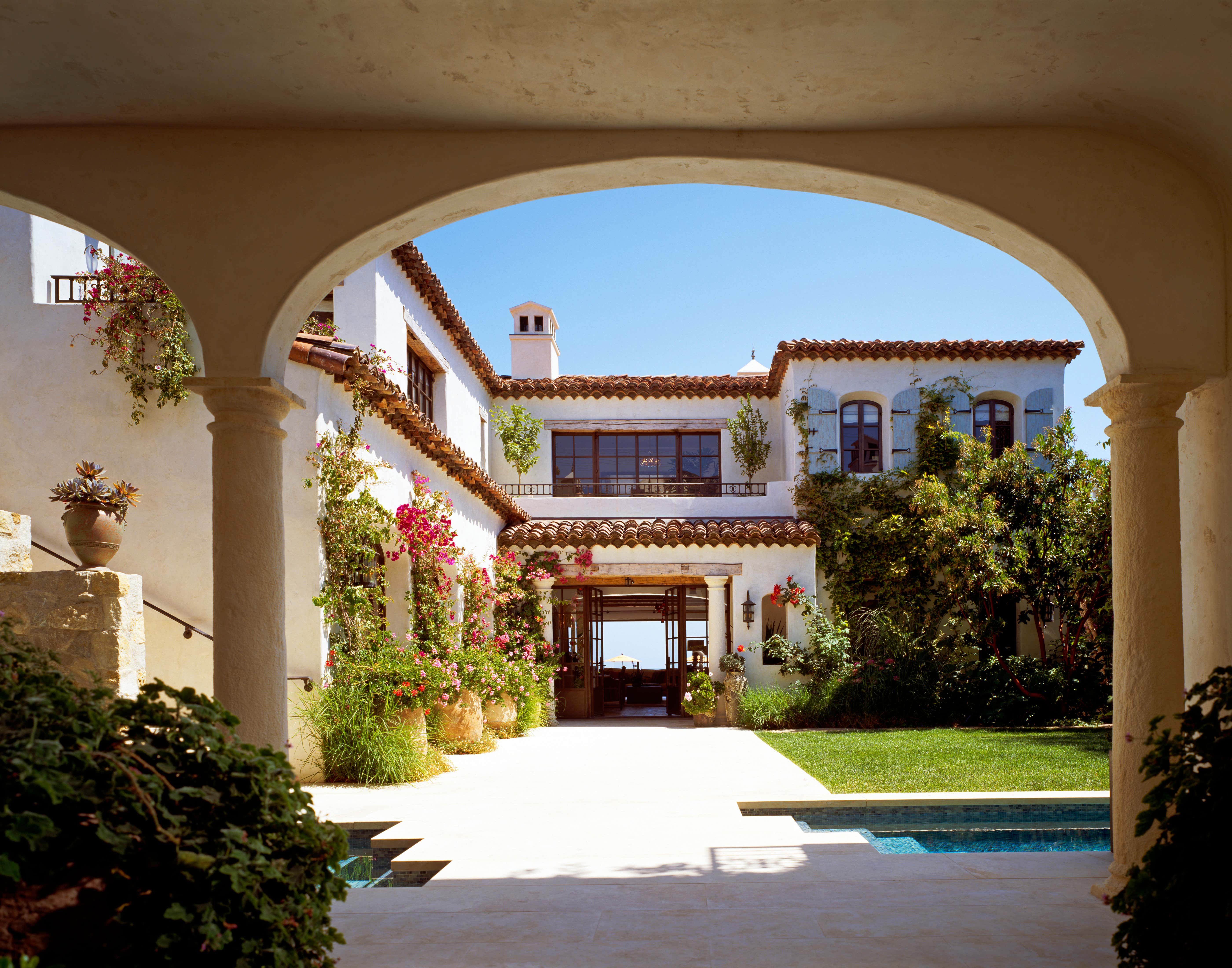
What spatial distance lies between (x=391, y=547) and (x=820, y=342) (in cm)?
949

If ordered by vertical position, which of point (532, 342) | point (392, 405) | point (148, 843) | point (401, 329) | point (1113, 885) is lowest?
point (1113, 885)

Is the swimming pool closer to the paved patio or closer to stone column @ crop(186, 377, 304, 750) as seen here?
the paved patio

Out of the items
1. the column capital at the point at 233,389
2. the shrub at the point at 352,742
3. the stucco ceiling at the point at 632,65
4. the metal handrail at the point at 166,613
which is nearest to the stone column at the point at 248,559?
the column capital at the point at 233,389

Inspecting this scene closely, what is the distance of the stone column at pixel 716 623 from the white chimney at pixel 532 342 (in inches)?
272

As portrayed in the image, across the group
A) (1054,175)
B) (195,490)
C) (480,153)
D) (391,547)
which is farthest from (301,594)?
(1054,175)

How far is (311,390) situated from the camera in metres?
8.66

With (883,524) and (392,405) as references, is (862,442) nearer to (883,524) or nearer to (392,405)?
(883,524)

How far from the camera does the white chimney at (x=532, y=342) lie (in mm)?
20891

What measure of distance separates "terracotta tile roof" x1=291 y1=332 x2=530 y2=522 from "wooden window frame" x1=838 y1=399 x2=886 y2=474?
6.66 metres

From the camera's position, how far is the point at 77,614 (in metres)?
7.06

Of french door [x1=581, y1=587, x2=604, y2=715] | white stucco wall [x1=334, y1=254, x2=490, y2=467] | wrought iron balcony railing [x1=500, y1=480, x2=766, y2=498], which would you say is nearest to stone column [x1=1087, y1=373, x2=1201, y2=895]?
white stucco wall [x1=334, y1=254, x2=490, y2=467]

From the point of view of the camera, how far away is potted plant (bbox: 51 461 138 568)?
7098 millimetres

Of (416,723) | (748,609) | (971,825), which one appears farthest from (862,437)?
(971,825)

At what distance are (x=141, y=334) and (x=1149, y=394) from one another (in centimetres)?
791
